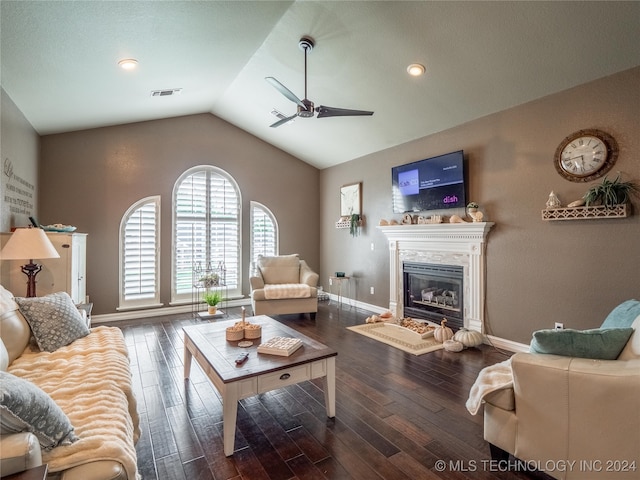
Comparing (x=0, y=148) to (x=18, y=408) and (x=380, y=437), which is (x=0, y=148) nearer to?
(x=18, y=408)

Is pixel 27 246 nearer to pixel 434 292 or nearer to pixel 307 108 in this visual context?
pixel 307 108

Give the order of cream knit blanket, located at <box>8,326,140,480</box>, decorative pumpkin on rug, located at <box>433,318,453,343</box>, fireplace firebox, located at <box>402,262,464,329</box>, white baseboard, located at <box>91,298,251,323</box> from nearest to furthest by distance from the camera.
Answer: cream knit blanket, located at <box>8,326,140,480</box>
decorative pumpkin on rug, located at <box>433,318,453,343</box>
fireplace firebox, located at <box>402,262,464,329</box>
white baseboard, located at <box>91,298,251,323</box>

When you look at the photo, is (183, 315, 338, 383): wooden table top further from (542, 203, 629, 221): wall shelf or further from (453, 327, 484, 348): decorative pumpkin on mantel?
(542, 203, 629, 221): wall shelf

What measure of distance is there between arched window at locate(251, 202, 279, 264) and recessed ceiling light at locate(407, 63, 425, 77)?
386 cm

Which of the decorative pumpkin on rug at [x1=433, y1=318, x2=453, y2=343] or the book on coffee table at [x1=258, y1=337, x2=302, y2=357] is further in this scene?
the decorative pumpkin on rug at [x1=433, y1=318, x2=453, y2=343]

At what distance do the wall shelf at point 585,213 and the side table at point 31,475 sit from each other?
4047mm

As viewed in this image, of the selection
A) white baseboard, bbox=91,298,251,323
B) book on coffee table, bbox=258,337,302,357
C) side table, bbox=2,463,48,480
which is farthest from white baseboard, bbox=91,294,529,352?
side table, bbox=2,463,48,480

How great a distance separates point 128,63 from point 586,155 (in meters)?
4.64

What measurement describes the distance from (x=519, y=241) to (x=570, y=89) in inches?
63.3

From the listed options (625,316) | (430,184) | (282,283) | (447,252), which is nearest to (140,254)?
(282,283)

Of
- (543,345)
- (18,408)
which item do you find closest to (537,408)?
(543,345)

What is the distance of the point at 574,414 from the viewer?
1.61 meters

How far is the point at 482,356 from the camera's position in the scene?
3.65m

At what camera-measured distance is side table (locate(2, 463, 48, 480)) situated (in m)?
0.99
